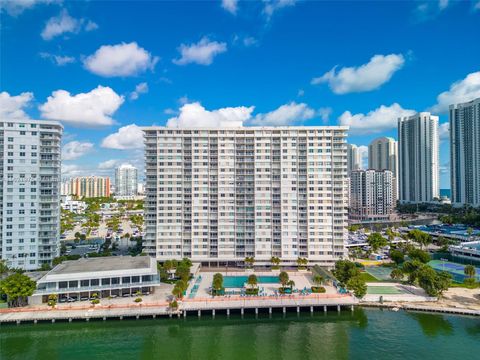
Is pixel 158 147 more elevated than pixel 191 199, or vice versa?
pixel 158 147

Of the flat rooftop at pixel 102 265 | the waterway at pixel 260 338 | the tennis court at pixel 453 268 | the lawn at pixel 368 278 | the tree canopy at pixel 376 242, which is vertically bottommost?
the waterway at pixel 260 338

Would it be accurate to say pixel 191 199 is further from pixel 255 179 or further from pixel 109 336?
pixel 109 336

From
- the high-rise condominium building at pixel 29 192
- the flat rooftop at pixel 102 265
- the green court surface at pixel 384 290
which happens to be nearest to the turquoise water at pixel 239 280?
the flat rooftop at pixel 102 265

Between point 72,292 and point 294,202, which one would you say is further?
point 294,202

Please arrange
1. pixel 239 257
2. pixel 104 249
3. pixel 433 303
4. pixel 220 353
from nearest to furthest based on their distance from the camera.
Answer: pixel 220 353 < pixel 433 303 < pixel 239 257 < pixel 104 249

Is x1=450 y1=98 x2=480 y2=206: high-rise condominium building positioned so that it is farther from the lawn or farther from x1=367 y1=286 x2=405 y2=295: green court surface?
x1=367 y1=286 x2=405 y2=295: green court surface

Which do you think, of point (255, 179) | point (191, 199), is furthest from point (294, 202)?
point (191, 199)

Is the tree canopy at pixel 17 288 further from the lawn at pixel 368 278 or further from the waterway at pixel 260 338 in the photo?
the lawn at pixel 368 278
